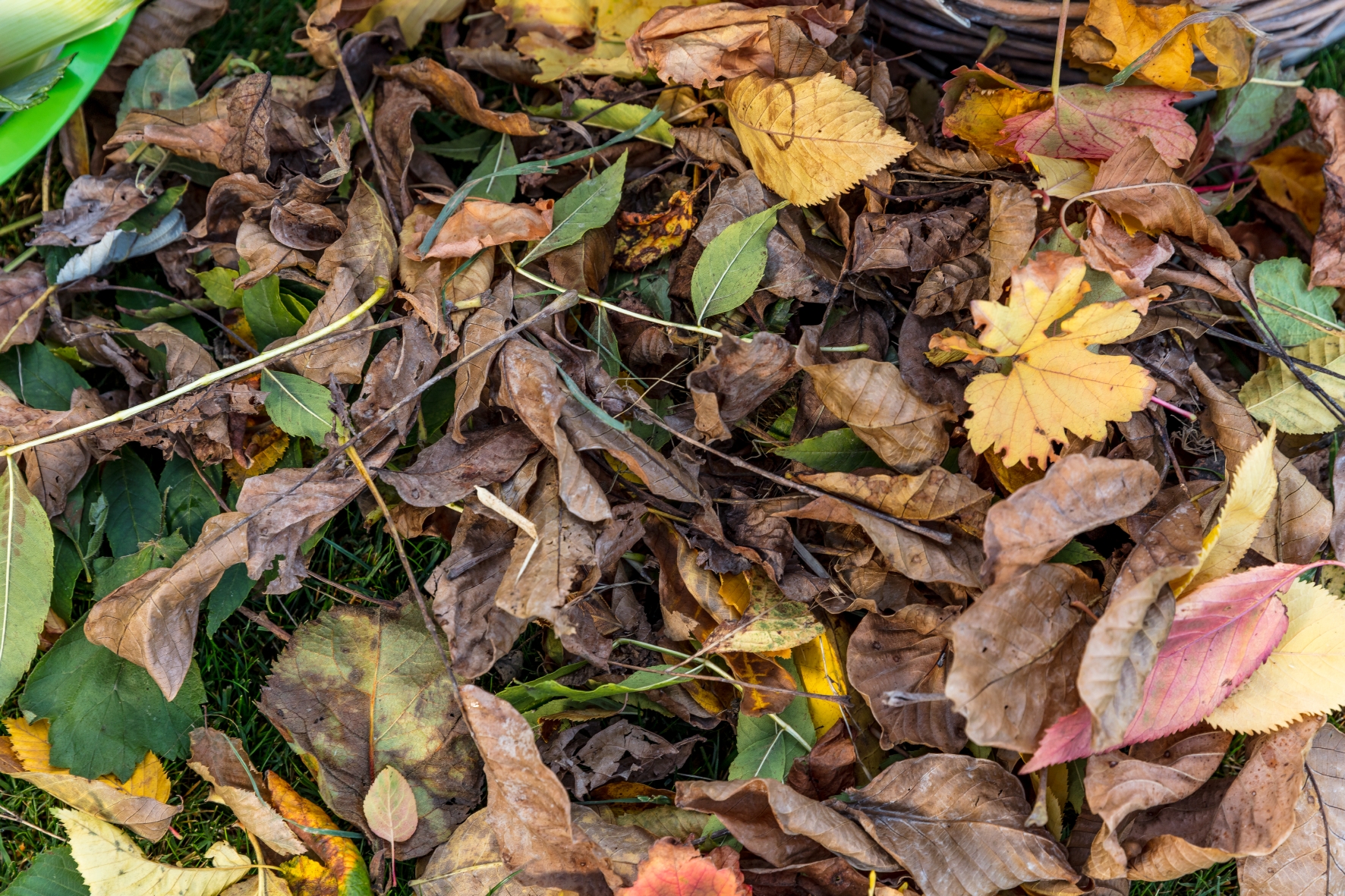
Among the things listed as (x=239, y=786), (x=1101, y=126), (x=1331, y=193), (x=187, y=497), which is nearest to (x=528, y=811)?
(x=239, y=786)

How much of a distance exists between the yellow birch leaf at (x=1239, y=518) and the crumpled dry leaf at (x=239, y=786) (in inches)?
48.3

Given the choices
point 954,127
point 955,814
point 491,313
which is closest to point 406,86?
point 491,313

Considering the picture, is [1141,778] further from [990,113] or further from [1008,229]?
[990,113]

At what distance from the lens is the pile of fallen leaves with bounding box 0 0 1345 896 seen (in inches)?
45.4

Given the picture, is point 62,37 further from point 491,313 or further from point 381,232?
point 491,313

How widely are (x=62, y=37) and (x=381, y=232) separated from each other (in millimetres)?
646

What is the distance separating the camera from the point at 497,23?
162 centimetres

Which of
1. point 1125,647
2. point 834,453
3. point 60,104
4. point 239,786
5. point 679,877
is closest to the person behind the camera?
point 1125,647

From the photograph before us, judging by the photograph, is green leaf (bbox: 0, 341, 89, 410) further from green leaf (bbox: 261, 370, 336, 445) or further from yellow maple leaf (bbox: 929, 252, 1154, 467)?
yellow maple leaf (bbox: 929, 252, 1154, 467)

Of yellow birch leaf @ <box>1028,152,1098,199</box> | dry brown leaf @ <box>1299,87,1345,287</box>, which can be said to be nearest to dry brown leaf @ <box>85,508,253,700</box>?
yellow birch leaf @ <box>1028,152,1098,199</box>

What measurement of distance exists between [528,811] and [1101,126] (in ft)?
3.96

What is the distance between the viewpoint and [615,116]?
143cm

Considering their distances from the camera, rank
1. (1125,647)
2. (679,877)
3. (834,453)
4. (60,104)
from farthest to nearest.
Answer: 1. (60,104)
2. (834,453)
3. (679,877)
4. (1125,647)

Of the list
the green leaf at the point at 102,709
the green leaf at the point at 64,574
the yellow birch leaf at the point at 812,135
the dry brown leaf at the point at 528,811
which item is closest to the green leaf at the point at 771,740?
the dry brown leaf at the point at 528,811
